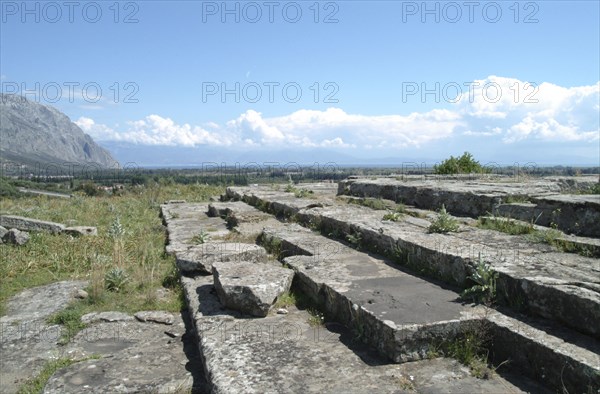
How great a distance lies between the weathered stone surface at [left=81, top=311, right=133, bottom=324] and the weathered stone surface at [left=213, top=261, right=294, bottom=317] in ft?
4.23

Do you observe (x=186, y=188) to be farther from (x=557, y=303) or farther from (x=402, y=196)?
(x=557, y=303)

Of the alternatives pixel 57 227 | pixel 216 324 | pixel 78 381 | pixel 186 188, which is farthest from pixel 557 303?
pixel 186 188

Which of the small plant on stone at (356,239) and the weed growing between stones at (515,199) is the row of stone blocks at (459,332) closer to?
the small plant on stone at (356,239)

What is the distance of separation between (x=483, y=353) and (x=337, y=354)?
4.01 ft

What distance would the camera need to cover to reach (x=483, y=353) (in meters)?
3.83

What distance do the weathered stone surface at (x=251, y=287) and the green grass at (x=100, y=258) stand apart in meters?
1.12

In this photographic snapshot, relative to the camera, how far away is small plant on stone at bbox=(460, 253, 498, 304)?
4.35 meters

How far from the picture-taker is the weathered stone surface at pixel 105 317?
570 centimetres

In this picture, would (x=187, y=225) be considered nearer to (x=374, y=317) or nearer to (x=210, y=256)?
(x=210, y=256)

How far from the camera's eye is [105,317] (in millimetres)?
5754

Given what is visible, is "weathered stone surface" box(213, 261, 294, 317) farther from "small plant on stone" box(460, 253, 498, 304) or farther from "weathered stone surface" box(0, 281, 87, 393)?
"small plant on stone" box(460, 253, 498, 304)


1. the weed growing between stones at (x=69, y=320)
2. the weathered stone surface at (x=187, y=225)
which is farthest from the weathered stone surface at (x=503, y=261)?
the weed growing between stones at (x=69, y=320)

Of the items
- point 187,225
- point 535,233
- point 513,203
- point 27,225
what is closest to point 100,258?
point 187,225

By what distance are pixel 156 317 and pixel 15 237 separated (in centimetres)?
647
